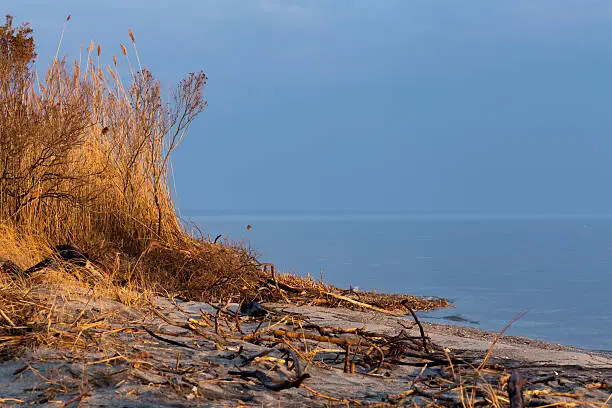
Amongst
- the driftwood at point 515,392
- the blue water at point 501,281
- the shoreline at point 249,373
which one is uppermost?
the blue water at point 501,281

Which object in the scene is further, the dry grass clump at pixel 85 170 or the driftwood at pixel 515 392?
the dry grass clump at pixel 85 170

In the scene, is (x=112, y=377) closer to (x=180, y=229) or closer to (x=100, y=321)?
(x=100, y=321)

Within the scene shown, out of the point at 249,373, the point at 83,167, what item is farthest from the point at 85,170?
the point at 249,373

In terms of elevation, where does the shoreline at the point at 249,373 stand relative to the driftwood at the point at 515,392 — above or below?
below

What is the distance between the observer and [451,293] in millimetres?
10812

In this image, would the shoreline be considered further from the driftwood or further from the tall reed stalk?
the tall reed stalk

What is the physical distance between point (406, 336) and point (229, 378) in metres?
1.00

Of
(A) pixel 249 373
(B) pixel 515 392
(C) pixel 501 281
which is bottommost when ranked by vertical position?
(A) pixel 249 373

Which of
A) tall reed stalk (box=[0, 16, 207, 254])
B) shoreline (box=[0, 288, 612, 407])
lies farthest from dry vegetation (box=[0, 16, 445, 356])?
Answer: shoreline (box=[0, 288, 612, 407])

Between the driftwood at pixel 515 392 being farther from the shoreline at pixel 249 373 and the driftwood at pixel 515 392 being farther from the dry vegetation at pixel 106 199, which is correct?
the dry vegetation at pixel 106 199

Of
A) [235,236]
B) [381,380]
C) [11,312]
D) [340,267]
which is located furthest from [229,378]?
[340,267]

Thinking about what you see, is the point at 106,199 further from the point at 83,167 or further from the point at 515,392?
the point at 515,392

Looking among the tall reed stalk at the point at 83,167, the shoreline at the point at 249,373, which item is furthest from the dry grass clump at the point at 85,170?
the shoreline at the point at 249,373

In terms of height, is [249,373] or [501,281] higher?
[501,281]
